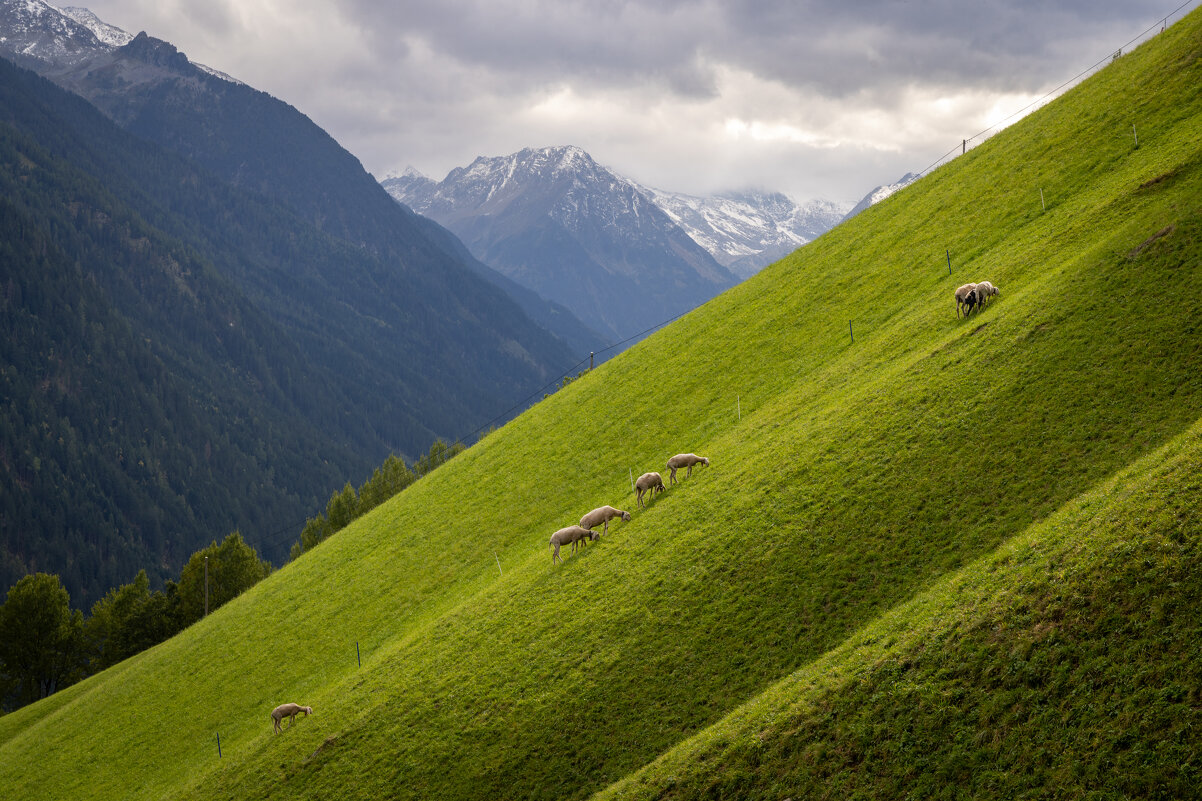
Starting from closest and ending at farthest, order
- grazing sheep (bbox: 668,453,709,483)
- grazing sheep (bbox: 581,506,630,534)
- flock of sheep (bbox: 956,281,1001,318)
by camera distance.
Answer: grazing sheep (bbox: 581,506,630,534), flock of sheep (bbox: 956,281,1001,318), grazing sheep (bbox: 668,453,709,483)

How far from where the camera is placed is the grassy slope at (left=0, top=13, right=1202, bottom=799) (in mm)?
25938

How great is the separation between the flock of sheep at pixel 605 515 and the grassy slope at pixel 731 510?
1109 millimetres

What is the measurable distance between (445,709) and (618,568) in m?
9.43

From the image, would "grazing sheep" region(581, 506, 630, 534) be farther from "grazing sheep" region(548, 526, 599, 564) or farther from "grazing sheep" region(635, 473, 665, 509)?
"grazing sheep" region(635, 473, 665, 509)

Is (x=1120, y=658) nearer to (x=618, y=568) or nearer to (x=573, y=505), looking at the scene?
(x=618, y=568)

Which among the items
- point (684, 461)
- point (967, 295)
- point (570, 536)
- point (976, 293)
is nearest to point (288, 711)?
point (570, 536)

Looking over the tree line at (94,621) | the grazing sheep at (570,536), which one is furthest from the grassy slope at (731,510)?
the tree line at (94,621)

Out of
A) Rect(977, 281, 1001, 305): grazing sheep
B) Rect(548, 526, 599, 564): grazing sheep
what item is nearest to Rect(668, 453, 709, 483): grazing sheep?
Rect(548, 526, 599, 564): grazing sheep

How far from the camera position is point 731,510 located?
110ft

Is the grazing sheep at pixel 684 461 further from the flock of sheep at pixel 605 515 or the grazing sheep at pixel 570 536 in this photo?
the grazing sheep at pixel 570 536

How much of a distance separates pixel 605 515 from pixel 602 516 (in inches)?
6.7

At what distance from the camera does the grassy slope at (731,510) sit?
2594cm

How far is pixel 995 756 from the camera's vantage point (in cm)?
1631

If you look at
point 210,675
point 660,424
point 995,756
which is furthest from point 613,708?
point 210,675
